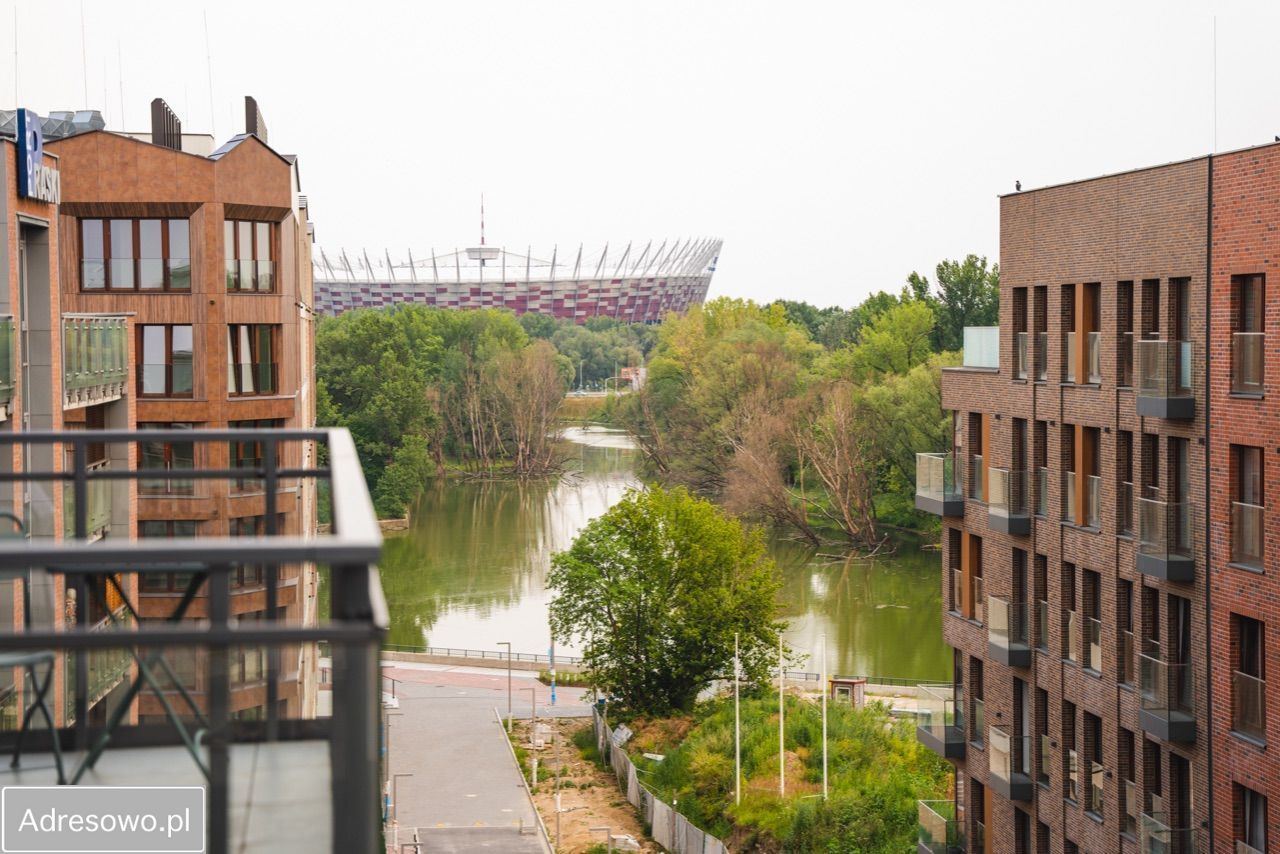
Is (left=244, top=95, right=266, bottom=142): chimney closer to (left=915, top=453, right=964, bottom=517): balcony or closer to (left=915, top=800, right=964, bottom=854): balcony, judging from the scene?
(left=915, top=453, right=964, bottom=517): balcony

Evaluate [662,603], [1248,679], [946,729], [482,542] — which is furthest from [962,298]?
[1248,679]

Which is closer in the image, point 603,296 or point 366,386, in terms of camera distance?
point 366,386

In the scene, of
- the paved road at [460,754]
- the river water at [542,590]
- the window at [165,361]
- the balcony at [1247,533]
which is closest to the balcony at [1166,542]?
the balcony at [1247,533]

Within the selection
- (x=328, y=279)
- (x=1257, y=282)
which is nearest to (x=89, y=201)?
(x=1257, y=282)

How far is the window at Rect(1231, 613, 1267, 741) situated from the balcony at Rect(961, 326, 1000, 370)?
733 cm

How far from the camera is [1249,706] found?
1905cm

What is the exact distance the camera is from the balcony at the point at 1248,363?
18.7 meters

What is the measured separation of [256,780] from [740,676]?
41.3 m

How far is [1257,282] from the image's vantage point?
18.9 metres

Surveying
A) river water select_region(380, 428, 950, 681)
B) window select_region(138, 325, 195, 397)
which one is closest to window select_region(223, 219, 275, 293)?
window select_region(138, 325, 195, 397)

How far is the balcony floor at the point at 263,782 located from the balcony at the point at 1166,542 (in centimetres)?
1734

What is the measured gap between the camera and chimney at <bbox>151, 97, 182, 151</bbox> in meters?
31.3

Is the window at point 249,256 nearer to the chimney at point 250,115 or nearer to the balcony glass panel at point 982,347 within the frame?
the chimney at point 250,115

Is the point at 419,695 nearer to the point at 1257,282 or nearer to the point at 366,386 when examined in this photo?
the point at 1257,282
